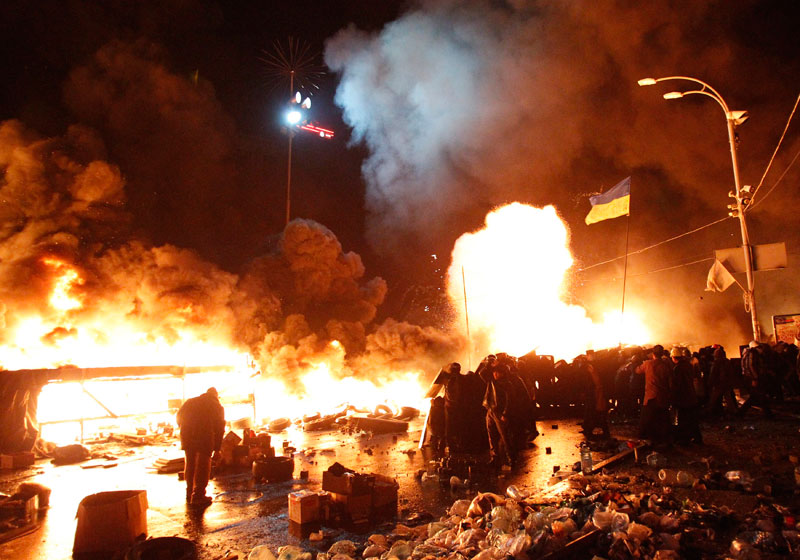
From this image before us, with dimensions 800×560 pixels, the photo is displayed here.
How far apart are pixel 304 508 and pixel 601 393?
7.91m

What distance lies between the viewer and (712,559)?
14.5ft

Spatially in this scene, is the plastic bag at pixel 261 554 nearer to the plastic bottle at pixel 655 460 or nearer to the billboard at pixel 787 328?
the plastic bottle at pixel 655 460

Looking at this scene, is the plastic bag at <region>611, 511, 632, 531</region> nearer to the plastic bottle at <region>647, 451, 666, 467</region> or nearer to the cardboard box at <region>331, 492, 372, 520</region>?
the cardboard box at <region>331, 492, 372, 520</region>

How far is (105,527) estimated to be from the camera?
18.6 feet

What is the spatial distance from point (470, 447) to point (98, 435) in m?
12.8

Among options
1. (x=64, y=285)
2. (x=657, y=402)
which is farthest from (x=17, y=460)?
(x=657, y=402)

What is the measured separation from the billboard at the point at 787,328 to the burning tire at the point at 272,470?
2029cm

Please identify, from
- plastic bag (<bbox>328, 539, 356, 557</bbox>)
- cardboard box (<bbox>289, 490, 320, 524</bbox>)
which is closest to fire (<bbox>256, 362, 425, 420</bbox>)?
cardboard box (<bbox>289, 490, 320, 524</bbox>)

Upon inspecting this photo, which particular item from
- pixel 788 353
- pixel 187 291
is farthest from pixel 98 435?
pixel 788 353

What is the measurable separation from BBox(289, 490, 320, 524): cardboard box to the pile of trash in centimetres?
70

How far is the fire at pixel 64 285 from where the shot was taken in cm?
→ 1827

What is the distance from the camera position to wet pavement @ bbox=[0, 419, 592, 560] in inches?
249

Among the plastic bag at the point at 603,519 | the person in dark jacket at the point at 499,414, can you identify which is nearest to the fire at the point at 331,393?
the person in dark jacket at the point at 499,414

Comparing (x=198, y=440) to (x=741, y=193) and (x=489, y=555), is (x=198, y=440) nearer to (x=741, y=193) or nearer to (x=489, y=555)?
(x=489, y=555)
